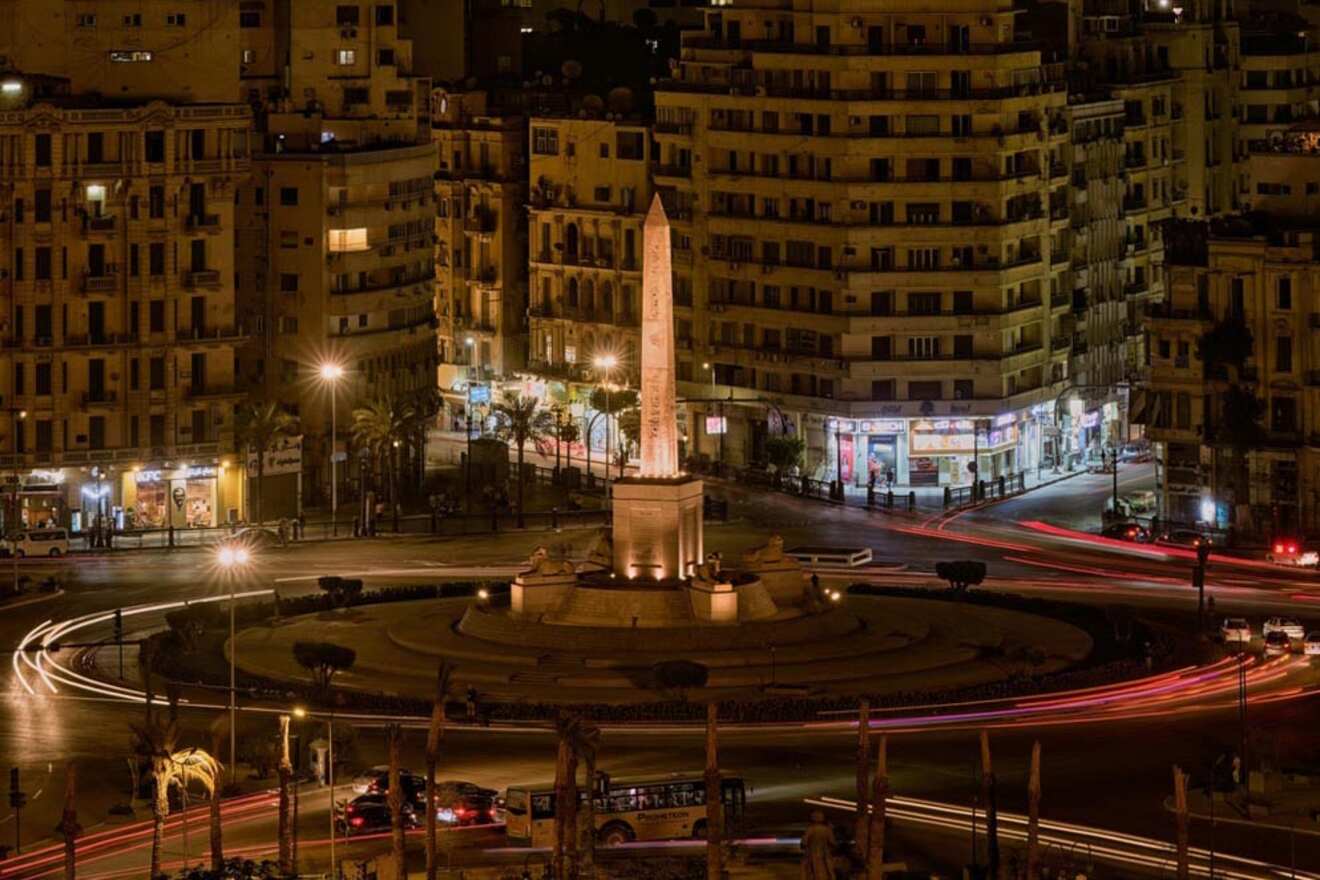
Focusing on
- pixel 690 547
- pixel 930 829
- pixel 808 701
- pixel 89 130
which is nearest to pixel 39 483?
pixel 89 130

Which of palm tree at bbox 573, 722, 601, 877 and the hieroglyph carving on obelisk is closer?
palm tree at bbox 573, 722, 601, 877

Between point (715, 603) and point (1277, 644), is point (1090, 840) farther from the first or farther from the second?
point (1277, 644)

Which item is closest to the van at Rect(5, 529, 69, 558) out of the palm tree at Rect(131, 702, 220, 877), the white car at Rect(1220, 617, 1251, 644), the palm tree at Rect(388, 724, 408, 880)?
the palm tree at Rect(131, 702, 220, 877)

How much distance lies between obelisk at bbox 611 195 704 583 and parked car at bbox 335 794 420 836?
33.1 metres

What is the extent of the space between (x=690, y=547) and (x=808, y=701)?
54.3ft

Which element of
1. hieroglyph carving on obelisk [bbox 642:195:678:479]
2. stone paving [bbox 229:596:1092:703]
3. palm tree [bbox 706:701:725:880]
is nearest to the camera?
palm tree [bbox 706:701:725:880]

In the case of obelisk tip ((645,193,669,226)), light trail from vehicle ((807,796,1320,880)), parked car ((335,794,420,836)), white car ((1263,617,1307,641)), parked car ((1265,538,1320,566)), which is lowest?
light trail from vehicle ((807,796,1320,880))

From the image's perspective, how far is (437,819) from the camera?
445ft

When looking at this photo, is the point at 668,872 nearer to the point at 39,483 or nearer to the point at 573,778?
the point at 573,778

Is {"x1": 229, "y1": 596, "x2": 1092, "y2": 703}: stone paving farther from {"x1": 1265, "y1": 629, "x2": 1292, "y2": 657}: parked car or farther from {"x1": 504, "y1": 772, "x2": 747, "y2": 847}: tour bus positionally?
{"x1": 504, "y1": 772, "x2": 747, "y2": 847}: tour bus

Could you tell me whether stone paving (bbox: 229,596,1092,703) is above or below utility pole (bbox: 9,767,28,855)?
above

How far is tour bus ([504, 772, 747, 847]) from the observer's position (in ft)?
437

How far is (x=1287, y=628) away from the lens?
170375 mm

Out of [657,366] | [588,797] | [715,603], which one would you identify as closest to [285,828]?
[588,797]
